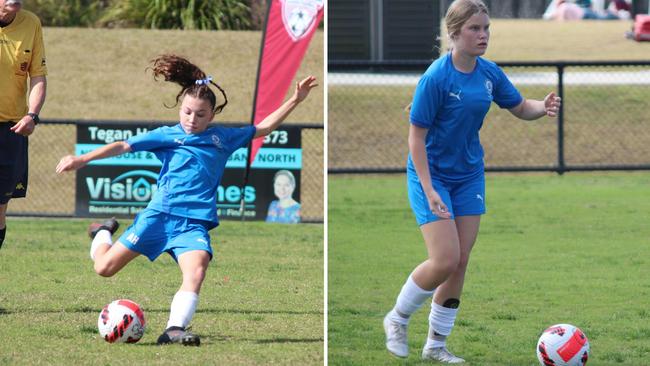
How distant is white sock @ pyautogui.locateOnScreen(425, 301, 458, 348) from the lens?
6281 mm

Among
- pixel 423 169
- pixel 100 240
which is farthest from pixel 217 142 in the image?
pixel 423 169

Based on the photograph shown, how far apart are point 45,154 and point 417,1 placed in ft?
20.5

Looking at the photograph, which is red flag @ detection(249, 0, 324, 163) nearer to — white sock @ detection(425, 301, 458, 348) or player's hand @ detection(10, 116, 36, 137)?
player's hand @ detection(10, 116, 36, 137)

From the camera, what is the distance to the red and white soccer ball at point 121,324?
6613 mm

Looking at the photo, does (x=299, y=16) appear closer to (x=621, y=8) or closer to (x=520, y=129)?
(x=520, y=129)

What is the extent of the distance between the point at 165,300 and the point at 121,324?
1.91 meters

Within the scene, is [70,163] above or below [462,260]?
above

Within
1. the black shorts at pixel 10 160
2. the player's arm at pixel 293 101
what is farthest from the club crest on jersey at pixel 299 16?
Answer: the player's arm at pixel 293 101

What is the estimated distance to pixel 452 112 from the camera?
A: 19.9ft

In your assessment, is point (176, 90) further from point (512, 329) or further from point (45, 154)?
point (512, 329)

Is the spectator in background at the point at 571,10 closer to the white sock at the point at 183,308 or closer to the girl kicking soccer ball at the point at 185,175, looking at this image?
the girl kicking soccer ball at the point at 185,175

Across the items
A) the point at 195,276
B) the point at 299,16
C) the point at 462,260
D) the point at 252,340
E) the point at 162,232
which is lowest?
the point at 252,340

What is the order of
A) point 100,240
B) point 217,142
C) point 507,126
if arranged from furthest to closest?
point 507,126 → point 100,240 → point 217,142

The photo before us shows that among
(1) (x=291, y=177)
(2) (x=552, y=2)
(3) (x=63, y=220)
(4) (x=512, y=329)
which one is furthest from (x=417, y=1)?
(4) (x=512, y=329)
